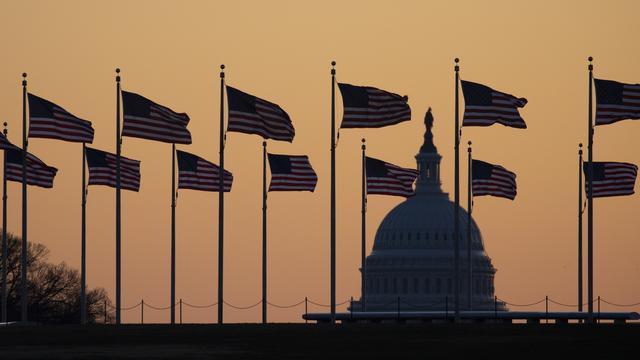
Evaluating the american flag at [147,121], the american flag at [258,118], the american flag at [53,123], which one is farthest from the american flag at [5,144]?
the american flag at [258,118]

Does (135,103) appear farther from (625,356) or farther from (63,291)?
(63,291)

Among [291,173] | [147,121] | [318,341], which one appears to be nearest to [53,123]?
[147,121]

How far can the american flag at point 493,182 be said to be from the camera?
108 metres

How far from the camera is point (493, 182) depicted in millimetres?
108125

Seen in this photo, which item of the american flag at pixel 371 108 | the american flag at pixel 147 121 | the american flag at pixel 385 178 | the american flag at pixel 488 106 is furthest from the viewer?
the american flag at pixel 385 178

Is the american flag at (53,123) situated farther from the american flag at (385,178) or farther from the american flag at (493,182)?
the american flag at (493,182)

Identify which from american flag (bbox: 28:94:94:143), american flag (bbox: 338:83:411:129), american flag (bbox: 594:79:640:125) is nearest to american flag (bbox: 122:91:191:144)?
american flag (bbox: 28:94:94:143)

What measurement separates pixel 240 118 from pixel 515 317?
2932 cm

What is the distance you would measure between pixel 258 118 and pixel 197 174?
720 cm

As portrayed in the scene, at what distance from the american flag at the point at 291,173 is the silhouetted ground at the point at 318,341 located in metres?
18.6

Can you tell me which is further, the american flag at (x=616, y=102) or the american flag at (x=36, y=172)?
the american flag at (x=36, y=172)

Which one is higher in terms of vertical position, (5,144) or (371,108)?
(371,108)

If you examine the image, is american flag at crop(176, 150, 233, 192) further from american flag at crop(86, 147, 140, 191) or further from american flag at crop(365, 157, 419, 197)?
american flag at crop(365, 157, 419, 197)

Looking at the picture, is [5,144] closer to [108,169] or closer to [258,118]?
[108,169]
